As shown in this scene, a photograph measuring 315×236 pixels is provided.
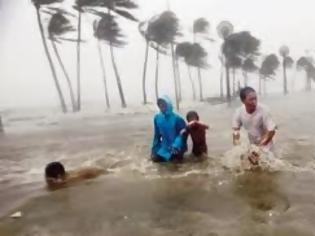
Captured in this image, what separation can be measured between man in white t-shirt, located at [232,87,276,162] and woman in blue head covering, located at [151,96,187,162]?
1.06 metres

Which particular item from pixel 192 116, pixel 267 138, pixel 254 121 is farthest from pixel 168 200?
pixel 192 116

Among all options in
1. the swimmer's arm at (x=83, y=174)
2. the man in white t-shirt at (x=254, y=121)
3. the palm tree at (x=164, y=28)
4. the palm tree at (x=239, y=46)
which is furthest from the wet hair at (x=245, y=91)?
the palm tree at (x=239, y=46)

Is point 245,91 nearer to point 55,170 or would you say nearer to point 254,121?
point 254,121

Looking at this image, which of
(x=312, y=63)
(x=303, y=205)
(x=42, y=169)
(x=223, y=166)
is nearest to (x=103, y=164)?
(x=42, y=169)

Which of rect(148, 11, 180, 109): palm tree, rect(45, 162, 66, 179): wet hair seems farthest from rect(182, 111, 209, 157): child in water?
rect(148, 11, 180, 109): palm tree

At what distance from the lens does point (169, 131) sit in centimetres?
849

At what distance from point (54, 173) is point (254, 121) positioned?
2938 millimetres

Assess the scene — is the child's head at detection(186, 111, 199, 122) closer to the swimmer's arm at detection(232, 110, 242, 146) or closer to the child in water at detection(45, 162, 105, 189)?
the swimmer's arm at detection(232, 110, 242, 146)

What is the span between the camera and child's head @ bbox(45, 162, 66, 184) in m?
7.58

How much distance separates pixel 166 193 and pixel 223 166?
1820 mm

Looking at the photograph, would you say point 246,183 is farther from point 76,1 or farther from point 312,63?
point 312,63

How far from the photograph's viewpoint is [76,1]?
3684 centimetres

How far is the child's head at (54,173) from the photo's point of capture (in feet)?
24.9

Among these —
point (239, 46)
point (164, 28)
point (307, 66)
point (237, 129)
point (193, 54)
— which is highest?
point (164, 28)
